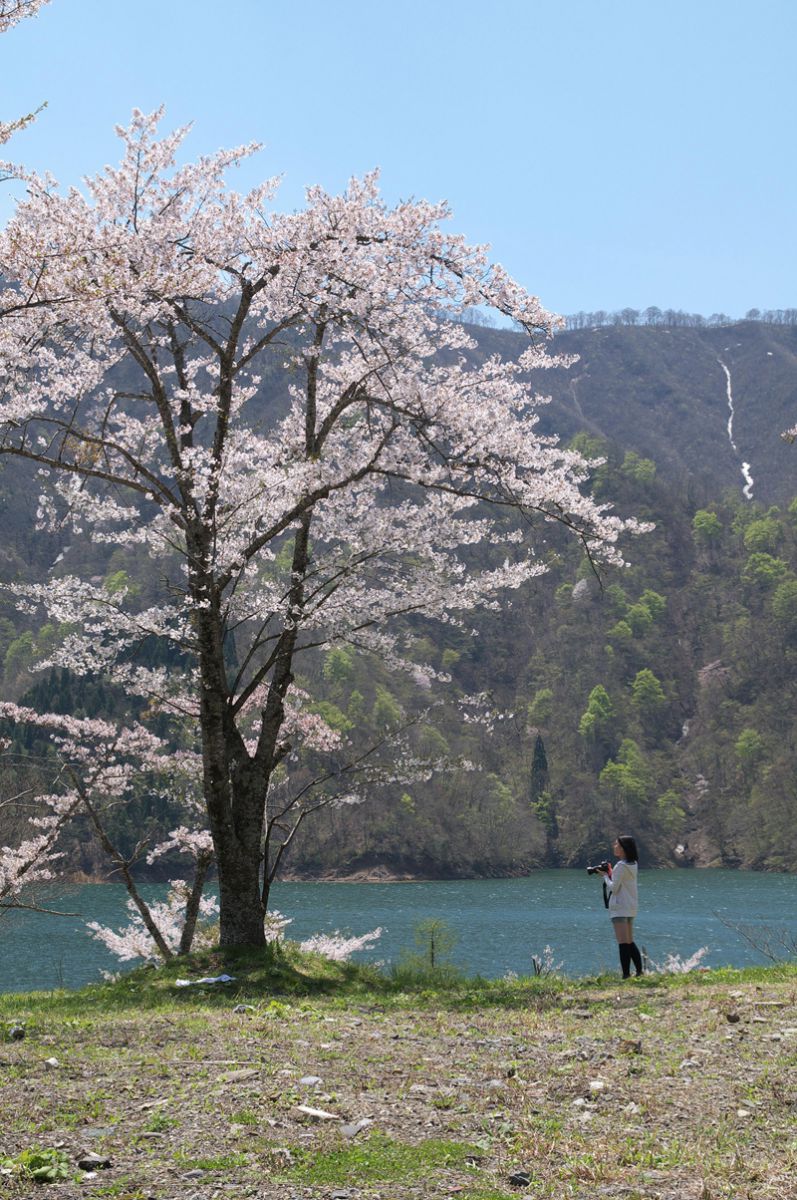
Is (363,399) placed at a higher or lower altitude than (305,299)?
lower

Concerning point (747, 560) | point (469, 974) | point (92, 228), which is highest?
point (747, 560)

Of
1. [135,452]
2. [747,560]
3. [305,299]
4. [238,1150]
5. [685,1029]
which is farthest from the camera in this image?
[747,560]

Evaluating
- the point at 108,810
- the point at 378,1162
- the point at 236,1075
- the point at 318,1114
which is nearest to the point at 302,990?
the point at 236,1075

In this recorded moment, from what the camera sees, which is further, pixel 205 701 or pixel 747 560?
pixel 747 560

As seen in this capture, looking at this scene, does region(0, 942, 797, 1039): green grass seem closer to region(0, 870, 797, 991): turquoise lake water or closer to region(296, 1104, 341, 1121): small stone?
region(296, 1104, 341, 1121): small stone

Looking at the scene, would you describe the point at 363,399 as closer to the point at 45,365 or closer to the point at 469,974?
the point at 45,365

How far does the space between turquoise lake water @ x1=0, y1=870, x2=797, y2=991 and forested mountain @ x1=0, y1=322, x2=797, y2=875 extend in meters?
7.55

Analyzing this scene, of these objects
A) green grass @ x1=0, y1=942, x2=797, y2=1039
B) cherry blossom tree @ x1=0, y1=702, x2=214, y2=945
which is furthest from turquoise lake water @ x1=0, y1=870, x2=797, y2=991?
green grass @ x1=0, y1=942, x2=797, y2=1039

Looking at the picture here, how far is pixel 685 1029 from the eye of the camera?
22.4ft

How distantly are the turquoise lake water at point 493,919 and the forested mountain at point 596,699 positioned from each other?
7553 millimetres

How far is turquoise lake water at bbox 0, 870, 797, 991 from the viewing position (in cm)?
3579

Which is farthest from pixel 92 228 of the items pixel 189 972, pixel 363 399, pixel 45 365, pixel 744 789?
pixel 744 789

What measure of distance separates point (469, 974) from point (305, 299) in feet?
84.7

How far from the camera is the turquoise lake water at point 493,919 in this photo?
3579 cm
